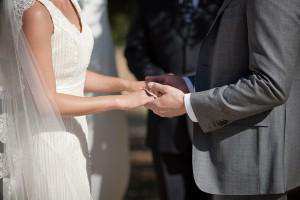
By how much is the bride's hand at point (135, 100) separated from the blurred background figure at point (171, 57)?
1008mm

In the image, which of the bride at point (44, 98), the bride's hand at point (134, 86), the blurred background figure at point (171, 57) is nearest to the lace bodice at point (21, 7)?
the bride at point (44, 98)

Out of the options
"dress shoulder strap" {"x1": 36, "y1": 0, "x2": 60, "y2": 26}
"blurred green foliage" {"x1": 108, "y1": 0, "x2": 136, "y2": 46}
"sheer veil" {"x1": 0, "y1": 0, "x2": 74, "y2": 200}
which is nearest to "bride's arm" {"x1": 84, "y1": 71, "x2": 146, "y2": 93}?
"sheer veil" {"x1": 0, "y1": 0, "x2": 74, "y2": 200}

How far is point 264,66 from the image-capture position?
279cm

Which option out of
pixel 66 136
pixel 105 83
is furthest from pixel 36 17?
pixel 105 83

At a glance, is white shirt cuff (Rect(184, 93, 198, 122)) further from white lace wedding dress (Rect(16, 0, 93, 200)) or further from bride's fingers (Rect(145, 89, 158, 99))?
white lace wedding dress (Rect(16, 0, 93, 200))

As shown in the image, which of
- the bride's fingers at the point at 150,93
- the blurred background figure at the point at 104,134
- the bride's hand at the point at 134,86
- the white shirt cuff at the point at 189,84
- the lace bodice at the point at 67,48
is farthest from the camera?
the blurred background figure at the point at 104,134

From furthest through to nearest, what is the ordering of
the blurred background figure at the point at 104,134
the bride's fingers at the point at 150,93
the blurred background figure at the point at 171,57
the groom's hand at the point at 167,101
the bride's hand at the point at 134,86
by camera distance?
the blurred background figure at the point at 104,134
the blurred background figure at the point at 171,57
the bride's hand at the point at 134,86
the bride's fingers at the point at 150,93
the groom's hand at the point at 167,101

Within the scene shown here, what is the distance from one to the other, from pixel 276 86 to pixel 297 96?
0.90 ft

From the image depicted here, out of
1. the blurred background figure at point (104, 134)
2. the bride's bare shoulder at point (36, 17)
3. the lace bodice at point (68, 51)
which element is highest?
the bride's bare shoulder at point (36, 17)

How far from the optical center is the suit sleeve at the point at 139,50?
173 inches

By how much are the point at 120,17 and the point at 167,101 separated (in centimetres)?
1154

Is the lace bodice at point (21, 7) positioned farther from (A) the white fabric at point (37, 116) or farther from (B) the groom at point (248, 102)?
(B) the groom at point (248, 102)

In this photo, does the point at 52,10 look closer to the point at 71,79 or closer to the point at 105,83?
the point at 71,79

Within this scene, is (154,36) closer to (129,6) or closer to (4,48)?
(4,48)
